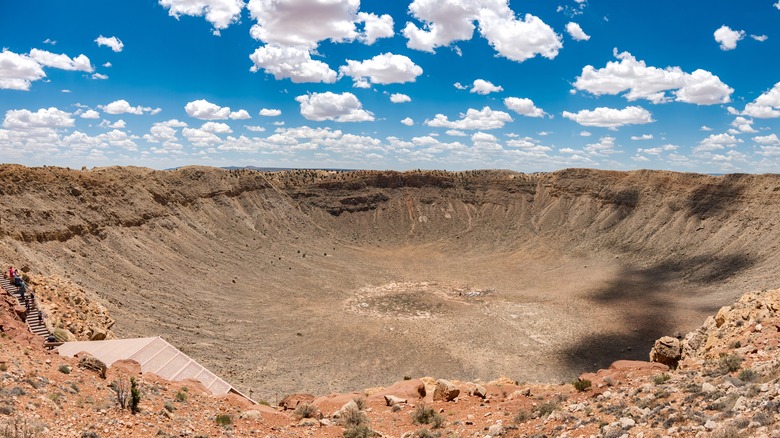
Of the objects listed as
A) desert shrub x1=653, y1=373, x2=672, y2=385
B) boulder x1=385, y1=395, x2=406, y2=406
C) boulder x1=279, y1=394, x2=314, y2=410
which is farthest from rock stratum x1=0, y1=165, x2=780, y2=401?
desert shrub x1=653, y1=373, x2=672, y2=385

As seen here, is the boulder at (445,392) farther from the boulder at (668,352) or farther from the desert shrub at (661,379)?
the boulder at (668,352)

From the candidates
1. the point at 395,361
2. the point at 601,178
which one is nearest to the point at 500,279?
the point at 395,361

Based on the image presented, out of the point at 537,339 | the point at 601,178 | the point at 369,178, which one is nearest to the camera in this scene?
the point at 537,339

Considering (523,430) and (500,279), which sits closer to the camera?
(523,430)

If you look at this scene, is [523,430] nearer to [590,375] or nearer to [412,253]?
[590,375]

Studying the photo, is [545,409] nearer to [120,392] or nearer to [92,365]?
[120,392]

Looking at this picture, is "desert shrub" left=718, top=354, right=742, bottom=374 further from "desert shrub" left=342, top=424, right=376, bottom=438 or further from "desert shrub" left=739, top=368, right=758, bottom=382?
"desert shrub" left=342, top=424, right=376, bottom=438

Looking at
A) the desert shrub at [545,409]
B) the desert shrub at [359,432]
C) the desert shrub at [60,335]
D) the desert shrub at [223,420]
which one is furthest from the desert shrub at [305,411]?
the desert shrub at [60,335]
